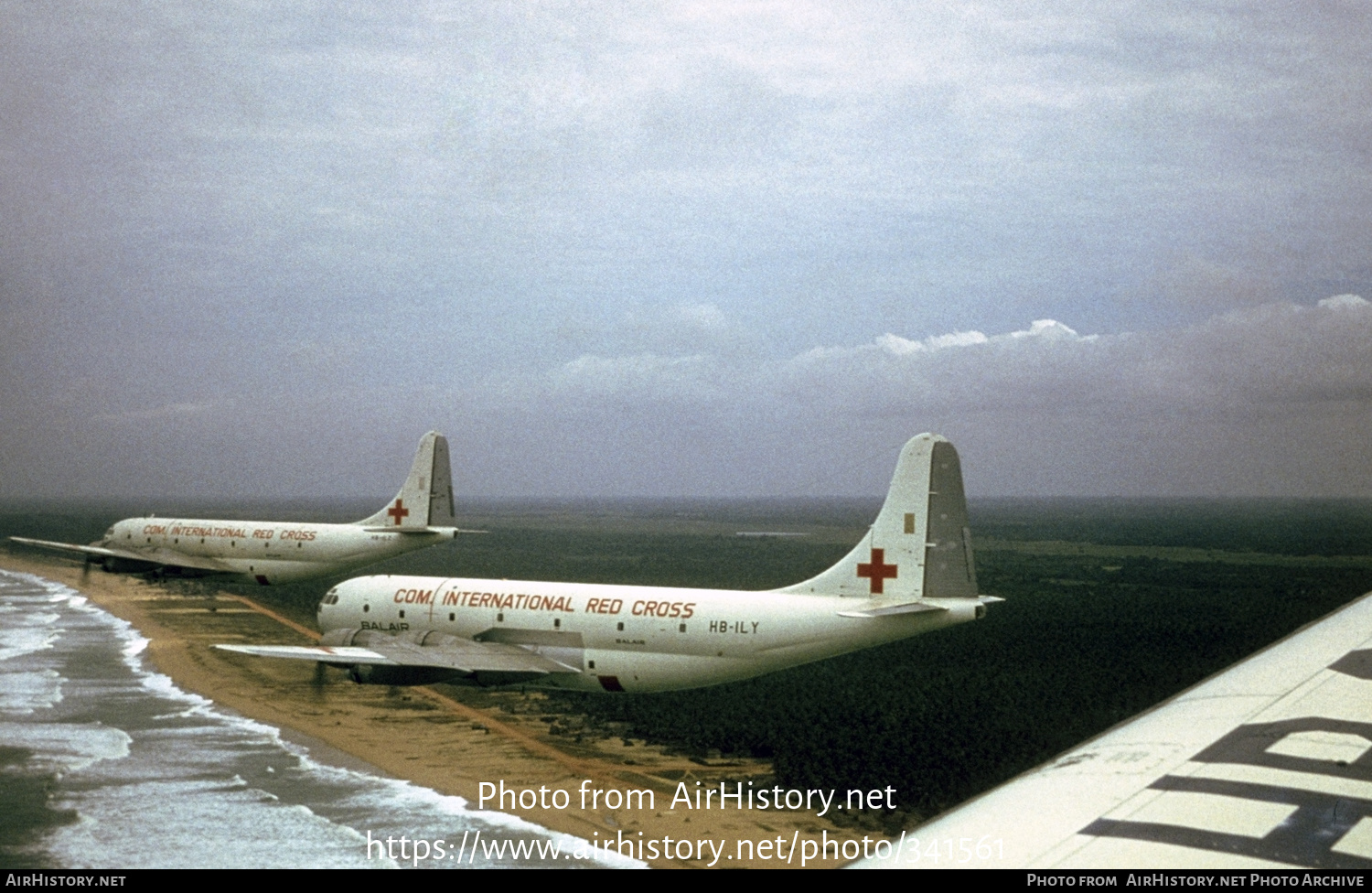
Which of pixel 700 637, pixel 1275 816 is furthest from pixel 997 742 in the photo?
pixel 1275 816

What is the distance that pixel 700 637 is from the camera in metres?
32.0

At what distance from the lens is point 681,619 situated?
1276 inches

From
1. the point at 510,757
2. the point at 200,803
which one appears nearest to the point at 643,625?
the point at 510,757

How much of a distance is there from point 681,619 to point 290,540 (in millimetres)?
39384

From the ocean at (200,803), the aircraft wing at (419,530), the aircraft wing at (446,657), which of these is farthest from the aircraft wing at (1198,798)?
the aircraft wing at (419,530)

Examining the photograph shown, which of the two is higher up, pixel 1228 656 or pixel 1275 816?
pixel 1275 816

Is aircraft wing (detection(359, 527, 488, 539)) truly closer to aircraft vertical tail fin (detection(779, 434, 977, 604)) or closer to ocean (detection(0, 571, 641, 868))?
ocean (detection(0, 571, 641, 868))

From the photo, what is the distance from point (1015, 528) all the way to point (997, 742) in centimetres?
15925

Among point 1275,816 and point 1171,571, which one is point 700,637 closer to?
point 1275,816

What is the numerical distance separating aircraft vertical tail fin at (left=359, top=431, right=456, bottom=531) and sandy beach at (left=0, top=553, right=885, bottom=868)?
1355cm

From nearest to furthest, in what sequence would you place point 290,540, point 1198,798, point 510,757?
point 1198,798 < point 510,757 < point 290,540

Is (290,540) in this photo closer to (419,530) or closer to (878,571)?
(419,530)
